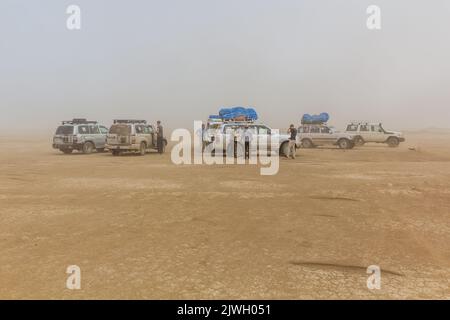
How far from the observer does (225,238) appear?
616cm

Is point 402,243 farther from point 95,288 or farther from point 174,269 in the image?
point 95,288

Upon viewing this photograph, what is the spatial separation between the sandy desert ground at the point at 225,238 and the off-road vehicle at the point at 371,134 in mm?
18080

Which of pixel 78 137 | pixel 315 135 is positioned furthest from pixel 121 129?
pixel 315 135

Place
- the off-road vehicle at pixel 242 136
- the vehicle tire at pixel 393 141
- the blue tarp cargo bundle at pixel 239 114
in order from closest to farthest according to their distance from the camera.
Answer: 1. the off-road vehicle at pixel 242 136
2. the blue tarp cargo bundle at pixel 239 114
3. the vehicle tire at pixel 393 141

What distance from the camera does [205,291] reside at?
415cm

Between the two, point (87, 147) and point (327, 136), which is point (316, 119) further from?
point (87, 147)

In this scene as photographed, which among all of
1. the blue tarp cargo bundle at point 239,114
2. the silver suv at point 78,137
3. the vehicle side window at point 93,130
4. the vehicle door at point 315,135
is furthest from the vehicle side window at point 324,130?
the vehicle side window at point 93,130

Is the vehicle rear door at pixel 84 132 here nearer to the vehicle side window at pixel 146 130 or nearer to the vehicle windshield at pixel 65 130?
the vehicle windshield at pixel 65 130

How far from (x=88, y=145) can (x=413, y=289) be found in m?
21.7

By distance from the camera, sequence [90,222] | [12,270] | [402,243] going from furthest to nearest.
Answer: [90,222] → [402,243] → [12,270]

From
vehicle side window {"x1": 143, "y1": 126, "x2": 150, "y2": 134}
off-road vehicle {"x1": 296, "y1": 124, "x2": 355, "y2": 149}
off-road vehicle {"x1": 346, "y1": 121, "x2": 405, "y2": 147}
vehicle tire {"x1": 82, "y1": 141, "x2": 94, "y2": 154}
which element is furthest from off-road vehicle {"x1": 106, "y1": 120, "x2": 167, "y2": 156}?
off-road vehicle {"x1": 346, "y1": 121, "x2": 405, "y2": 147}

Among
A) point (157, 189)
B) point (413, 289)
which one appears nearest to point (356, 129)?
point (157, 189)

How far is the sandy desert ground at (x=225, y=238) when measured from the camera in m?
4.31

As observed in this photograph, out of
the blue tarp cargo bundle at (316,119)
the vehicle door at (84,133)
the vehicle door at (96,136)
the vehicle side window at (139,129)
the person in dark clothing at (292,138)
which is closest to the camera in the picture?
the person in dark clothing at (292,138)
